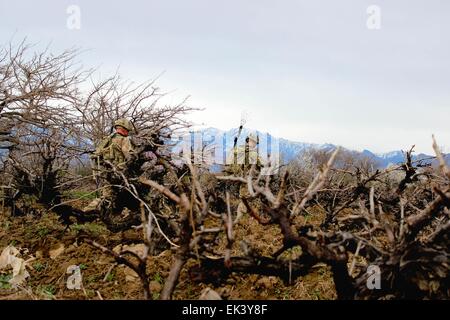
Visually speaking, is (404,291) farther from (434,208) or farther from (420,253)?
(434,208)

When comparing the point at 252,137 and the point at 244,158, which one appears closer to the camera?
the point at 244,158

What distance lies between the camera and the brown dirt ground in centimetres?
343

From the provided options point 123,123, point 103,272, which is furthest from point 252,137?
point 103,272

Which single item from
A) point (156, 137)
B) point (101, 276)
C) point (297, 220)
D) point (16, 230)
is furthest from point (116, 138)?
point (297, 220)

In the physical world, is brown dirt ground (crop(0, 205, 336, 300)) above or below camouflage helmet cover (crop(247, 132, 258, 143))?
below

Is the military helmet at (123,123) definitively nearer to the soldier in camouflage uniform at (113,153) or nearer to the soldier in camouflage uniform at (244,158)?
the soldier in camouflage uniform at (113,153)

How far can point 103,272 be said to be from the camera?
399 cm

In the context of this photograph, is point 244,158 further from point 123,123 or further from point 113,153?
point 113,153

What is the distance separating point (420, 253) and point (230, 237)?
3.81 ft

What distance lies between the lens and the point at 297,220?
7316mm

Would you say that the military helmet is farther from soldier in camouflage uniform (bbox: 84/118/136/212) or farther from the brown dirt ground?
the brown dirt ground

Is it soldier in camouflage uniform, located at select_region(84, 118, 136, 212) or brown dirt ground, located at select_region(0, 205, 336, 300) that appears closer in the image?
brown dirt ground, located at select_region(0, 205, 336, 300)

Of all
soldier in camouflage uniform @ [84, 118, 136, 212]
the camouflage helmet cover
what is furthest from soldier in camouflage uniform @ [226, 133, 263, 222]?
soldier in camouflage uniform @ [84, 118, 136, 212]

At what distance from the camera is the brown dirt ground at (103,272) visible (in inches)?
135
